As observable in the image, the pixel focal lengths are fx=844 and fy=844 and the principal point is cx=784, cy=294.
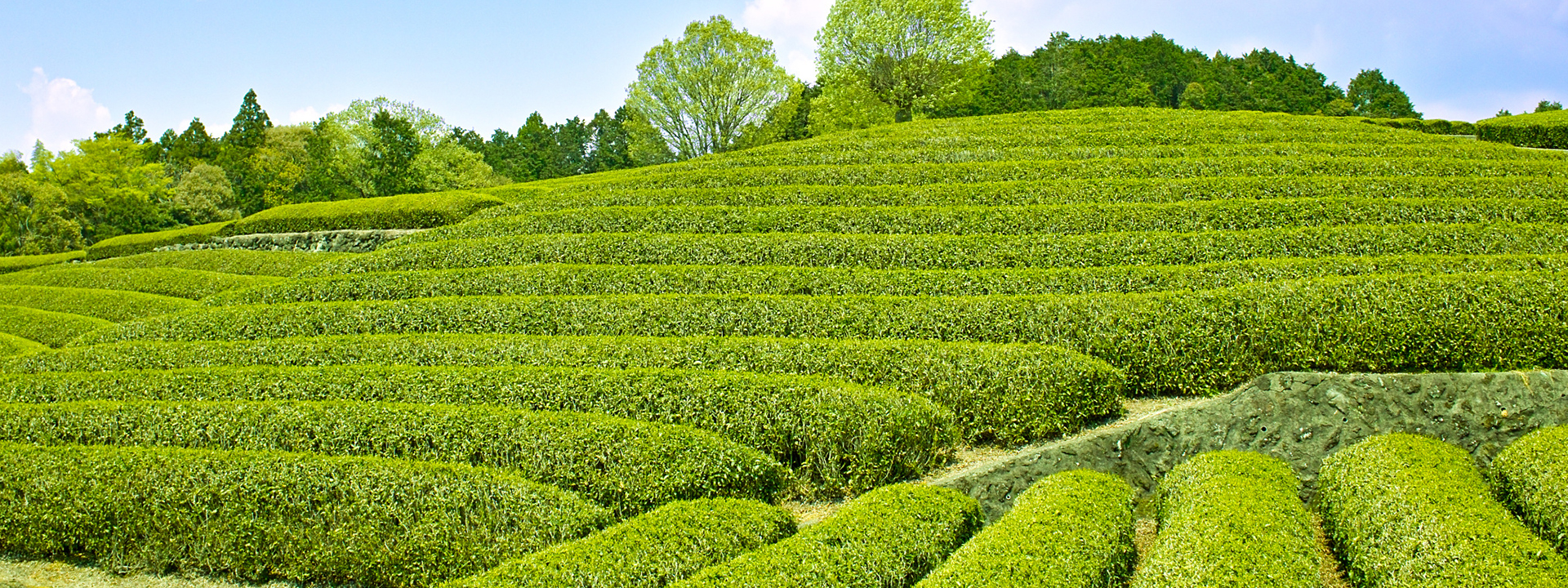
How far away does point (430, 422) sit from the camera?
10.2 m

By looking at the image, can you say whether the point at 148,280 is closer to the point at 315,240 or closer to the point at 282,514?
the point at 315,240

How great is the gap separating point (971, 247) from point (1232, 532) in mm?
9643

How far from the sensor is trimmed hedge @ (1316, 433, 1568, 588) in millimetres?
6074

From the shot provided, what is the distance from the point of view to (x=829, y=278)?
14836 mm

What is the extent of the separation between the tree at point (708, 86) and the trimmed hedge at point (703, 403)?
39.9m

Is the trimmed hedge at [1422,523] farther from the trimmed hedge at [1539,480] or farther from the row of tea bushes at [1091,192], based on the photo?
the row of tea bushes at [1091,192]

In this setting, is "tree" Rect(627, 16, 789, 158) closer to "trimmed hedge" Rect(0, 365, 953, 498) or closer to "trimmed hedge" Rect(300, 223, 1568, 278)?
"trimmed hedge" Rect(300, 223, 1568, 278)

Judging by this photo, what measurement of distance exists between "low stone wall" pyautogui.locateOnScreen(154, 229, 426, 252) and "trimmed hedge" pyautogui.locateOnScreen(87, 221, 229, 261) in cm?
63

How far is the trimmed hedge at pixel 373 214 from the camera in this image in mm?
24906

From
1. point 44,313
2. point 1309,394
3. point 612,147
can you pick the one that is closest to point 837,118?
point 44,313

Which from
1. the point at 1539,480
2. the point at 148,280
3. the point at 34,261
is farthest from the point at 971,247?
the point at 34,261

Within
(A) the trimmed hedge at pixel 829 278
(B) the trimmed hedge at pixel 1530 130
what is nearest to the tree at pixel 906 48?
(B) the trimmed hedge at pixel 1530 130

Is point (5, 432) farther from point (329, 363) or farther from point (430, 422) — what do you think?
point (430, 422)

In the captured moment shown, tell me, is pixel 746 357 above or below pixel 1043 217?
below
